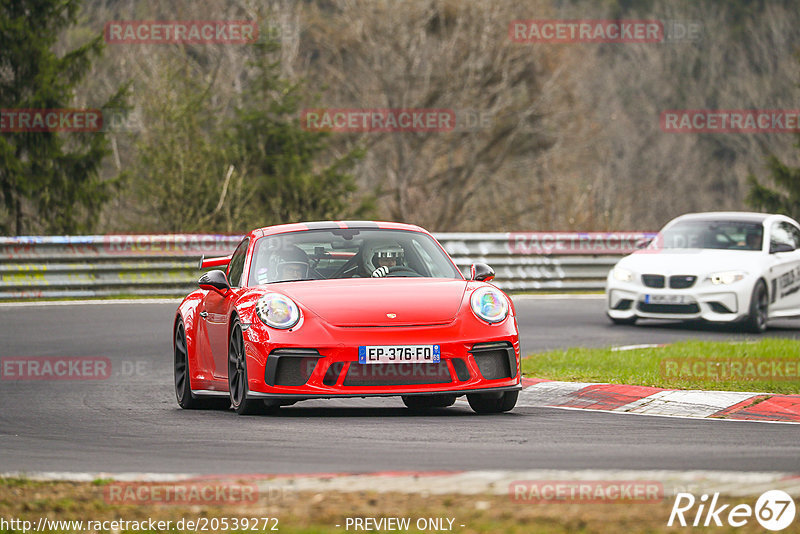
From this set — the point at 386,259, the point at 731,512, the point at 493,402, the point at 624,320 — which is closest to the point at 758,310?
the point at 624,320

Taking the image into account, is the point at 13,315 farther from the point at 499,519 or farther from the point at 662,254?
the point at 499,519

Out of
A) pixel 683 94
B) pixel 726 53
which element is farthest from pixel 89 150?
pixel 726 53

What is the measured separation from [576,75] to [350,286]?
34.5 metres

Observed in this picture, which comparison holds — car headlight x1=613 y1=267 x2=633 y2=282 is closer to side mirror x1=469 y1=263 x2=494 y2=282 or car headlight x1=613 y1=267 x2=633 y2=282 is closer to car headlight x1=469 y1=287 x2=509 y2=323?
side mirror x1=469 y1=263 x2=494 y2=282

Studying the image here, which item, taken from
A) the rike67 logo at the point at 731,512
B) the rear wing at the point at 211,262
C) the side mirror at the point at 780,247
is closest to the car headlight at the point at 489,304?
the rear wing at the point at 211,262

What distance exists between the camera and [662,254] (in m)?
19.1

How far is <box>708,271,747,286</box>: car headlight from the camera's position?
18328 mm

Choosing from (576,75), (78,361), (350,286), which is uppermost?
(576,75)

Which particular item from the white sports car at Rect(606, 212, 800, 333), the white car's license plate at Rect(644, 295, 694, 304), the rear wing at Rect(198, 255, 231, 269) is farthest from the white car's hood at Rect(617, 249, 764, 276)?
the rear wing at Rect(198, 255, 231, 269)

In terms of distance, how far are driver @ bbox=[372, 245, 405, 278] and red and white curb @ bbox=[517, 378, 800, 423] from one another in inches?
60.9

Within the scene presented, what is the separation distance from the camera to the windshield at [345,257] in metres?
10.6

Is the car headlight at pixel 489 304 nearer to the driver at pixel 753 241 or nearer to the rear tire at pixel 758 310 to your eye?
the rear tire at pixel 758 310

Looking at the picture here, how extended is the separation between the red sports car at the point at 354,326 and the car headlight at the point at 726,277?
27.1 ft

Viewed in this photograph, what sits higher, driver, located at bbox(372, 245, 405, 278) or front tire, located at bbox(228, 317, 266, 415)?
driver, located at bbox(372, 245, 405, 278)
